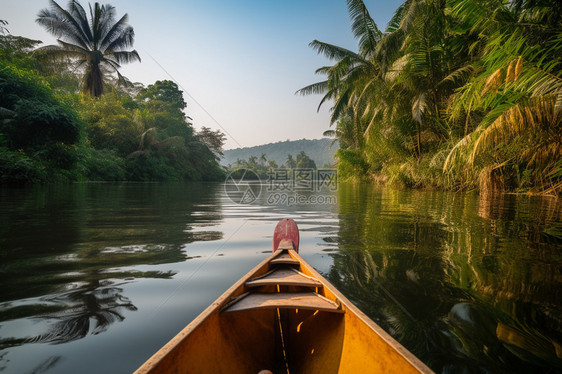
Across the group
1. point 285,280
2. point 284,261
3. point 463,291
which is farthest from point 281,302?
point 463,291

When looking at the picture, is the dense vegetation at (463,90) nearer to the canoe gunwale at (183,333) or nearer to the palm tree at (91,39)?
the canoe gunwale at (183,333)

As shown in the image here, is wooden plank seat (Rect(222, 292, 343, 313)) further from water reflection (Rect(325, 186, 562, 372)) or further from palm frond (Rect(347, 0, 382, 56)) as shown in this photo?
palm frond (Rect(347, 0, 382, 56))

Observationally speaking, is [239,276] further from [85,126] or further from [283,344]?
[85,126]

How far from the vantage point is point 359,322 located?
1.17 m

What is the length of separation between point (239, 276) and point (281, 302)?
982 mm

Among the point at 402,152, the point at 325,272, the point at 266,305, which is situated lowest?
the point at 325,272

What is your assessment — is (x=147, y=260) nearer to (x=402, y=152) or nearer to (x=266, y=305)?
(x=266, y=305)

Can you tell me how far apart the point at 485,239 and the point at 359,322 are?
3080 millimetres

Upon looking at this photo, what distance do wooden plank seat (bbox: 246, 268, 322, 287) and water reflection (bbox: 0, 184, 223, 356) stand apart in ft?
2.48

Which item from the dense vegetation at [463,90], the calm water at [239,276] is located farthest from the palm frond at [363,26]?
the calm water at [239,276]

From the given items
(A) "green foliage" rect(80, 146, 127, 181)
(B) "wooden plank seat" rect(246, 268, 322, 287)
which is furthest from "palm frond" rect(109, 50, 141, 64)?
(B) "wooden plank seat" rect(246, 268, 322, 287)

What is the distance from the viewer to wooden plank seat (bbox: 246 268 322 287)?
167cm

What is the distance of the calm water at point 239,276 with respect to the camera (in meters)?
1.26

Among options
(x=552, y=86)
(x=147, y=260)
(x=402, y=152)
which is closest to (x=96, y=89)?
(x=402, y=152)
